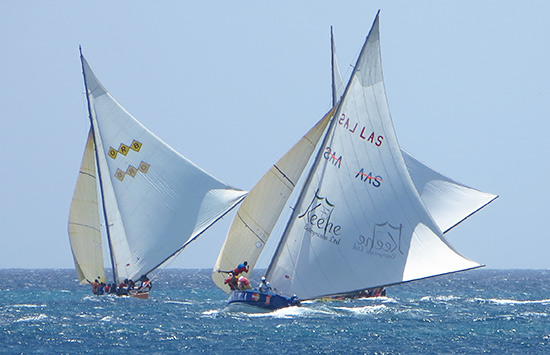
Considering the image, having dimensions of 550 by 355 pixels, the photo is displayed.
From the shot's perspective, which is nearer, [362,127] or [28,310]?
[362,127]

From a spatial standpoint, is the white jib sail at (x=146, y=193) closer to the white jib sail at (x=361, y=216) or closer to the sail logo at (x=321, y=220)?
the sail logo at (x=321, y=220)

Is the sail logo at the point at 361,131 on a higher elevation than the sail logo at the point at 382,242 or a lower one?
higher

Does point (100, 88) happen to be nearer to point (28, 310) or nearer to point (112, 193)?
point (112, 193)

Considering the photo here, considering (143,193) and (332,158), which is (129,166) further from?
(332,158)

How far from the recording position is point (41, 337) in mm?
41281

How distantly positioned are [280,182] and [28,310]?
18709 millimetres

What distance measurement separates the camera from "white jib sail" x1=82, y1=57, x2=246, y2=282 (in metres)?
58.6

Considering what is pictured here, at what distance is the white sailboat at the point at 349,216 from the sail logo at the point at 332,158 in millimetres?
46

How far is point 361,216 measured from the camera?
46312 millimetres

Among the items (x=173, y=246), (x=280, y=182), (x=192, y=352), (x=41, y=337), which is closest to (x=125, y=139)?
(x=173, y=246)

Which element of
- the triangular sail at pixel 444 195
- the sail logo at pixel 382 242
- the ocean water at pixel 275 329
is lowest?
the ocean water at pixel 275 329

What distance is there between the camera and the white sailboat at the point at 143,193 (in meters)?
58.7

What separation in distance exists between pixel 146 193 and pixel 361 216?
56.7 feet

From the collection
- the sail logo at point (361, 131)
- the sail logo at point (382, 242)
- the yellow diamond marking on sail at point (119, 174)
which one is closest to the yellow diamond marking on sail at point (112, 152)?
the yellow diamond marking on sail at point (119, 174)
